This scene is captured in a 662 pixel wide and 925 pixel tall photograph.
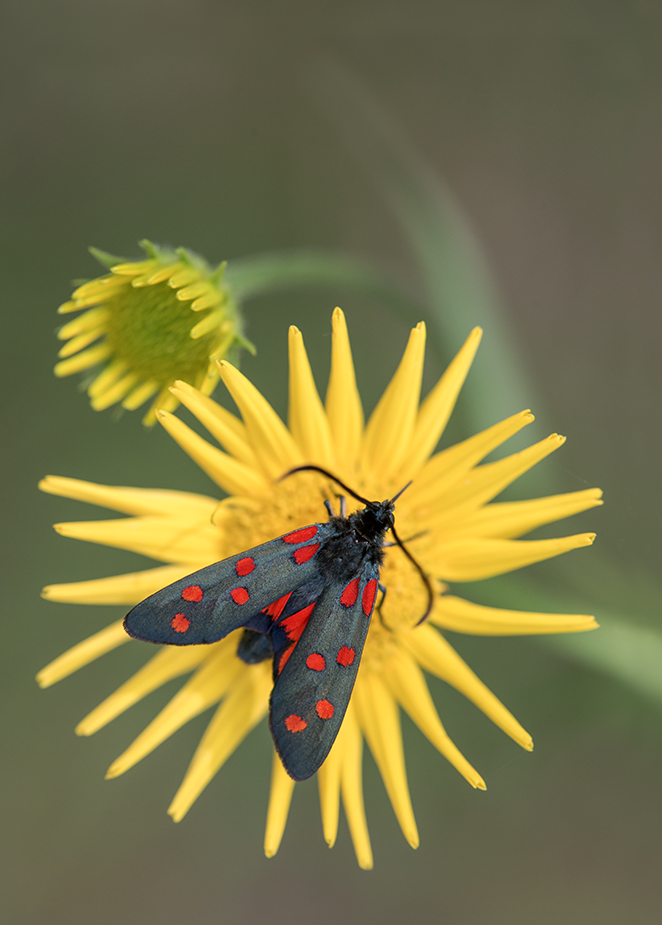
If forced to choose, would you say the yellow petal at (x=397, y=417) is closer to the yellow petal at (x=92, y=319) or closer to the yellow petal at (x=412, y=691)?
the yellow petal at (x=412, y=691)

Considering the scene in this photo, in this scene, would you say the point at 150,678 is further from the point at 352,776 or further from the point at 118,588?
the point at 352,776

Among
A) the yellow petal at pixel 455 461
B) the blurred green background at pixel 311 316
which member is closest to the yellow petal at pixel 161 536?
the yellow petal at pixel 455 461

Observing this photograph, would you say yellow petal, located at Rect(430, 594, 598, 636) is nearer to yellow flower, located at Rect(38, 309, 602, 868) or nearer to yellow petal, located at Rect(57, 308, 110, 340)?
yellow flower, located at Rect(38, 309, 602, 868)

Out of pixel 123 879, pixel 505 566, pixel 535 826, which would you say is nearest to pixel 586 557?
pixel 505 566

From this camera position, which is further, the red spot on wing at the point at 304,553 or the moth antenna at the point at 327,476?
the moth antenna at the point at 327,476

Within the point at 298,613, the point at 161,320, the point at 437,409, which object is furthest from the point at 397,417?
the point at 161,320

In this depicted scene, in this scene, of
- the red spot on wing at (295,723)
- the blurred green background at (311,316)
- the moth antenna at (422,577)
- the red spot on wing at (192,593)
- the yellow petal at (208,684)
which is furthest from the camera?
the blurred green background at (311,316)

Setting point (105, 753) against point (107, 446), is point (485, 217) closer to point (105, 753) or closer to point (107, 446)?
point (107, 446)
